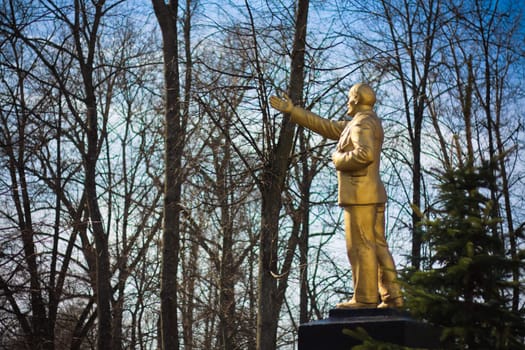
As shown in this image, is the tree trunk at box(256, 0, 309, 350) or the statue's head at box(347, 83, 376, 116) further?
the tree trunk at box(256, 0, 309, 350)

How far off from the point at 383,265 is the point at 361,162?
3.57 feet

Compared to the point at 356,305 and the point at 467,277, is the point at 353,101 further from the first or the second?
the point at 467,277

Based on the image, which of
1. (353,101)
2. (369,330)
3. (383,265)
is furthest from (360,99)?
(369,330)

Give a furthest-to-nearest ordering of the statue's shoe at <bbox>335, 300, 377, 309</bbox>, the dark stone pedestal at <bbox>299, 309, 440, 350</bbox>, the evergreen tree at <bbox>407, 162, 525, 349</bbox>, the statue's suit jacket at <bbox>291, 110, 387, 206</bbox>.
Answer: the statue's suit jacket at <bbox>291, 110, 387, 206</bbox> → the statue's shoe at <bbox>335, 300, 377, 309</bbox> → the dark stone pedestal at <bbox>299, 309, 440, 350</bbox> → the evergreen tree at <bbox>407, 162, 525, 349</bbox>

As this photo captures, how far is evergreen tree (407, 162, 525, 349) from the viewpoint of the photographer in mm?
7359

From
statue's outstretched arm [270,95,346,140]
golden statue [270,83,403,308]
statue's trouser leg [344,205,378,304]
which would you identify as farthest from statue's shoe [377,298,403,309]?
statue's outstretched arm [270,95,346,140]

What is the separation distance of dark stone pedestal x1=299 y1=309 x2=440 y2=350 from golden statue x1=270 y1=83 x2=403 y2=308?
0.16m

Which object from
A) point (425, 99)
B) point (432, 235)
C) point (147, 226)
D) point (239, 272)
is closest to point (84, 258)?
point (147, 226)

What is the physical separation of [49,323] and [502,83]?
10567mm

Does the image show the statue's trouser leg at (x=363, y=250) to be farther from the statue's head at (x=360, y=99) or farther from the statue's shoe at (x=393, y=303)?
the statue's head at (x=360, y=99)

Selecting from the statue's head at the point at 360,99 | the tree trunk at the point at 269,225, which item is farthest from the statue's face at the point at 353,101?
the tree trunk at the point at 269,225

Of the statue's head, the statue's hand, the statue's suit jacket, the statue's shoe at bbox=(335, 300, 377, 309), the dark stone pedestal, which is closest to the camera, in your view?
the dark stone pedestal

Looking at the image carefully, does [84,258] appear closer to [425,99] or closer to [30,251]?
[30,251]

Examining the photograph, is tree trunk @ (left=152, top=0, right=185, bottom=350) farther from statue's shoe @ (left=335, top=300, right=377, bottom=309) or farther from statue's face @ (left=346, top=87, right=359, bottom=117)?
statue's shoe @ (left=335, top=300, right=377, bottom=309)
